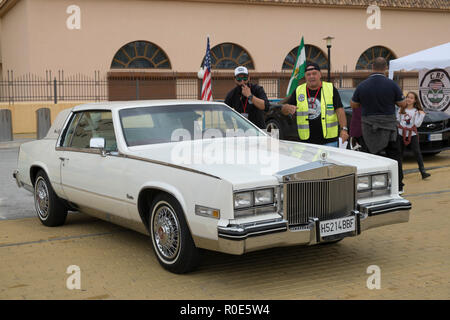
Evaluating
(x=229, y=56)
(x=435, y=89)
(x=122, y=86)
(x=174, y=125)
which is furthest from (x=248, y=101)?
(x=229, y=56)

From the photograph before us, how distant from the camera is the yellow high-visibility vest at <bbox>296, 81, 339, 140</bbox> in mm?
7469

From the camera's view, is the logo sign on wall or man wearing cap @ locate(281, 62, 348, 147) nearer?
man wearing cap @ locate(281, 62, 348, 147)

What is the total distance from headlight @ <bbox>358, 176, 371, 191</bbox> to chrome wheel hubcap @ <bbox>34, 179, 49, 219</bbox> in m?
3.80

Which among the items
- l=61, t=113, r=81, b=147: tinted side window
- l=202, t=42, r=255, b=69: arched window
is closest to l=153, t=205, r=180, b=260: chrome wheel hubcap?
l=61, t=113, r=81, b=147: tinted side window

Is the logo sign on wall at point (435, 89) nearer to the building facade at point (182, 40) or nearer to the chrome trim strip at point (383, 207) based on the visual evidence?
the chrome trim strip at point (383, 207)

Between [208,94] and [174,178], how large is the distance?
8948 mm

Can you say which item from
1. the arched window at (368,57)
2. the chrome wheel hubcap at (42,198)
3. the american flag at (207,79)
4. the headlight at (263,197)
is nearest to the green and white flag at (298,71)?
the american flag at (207,79)

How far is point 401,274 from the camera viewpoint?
504cm

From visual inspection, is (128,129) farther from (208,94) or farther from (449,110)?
(449,110)

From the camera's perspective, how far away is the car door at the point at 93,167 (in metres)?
5.80

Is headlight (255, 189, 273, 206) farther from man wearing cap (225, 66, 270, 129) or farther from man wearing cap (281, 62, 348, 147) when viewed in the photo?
man wearing cap (225, 66, 270, 129)

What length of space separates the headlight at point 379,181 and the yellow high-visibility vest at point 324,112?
2.18m

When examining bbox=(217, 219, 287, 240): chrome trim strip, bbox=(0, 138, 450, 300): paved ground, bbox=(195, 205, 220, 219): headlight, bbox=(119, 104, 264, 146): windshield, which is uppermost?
bbox=(119, 104, 264, 146): windshield

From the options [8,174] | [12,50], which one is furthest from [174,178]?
[12,50]
